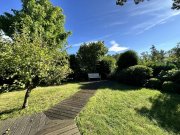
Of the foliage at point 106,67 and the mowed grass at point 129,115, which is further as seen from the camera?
the foliage at point 106,67

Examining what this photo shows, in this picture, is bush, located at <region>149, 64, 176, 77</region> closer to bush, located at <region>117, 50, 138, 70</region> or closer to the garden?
bush, located at <region>117, 50, 138, 70</region>

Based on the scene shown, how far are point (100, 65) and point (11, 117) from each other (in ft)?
52.4

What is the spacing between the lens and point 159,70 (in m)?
19.1

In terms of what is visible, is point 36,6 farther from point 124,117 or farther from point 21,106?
point 124,117

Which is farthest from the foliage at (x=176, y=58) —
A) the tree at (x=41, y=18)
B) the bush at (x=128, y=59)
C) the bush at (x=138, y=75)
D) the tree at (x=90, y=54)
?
the tree at (x=41, y=18)

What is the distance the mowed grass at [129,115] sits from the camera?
6.56m

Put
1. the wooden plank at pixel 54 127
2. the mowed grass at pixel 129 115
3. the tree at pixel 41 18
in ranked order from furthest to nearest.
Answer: the tree at pixel 41 18, the mowed grass at pixel 129 115, the wooden plank at pixel 54 127

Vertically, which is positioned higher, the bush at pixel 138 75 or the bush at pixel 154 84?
the bush at pixel 138 75

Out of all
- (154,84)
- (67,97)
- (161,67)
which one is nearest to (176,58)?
Answer: (161,67)

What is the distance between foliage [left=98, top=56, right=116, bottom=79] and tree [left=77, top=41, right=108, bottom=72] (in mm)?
908

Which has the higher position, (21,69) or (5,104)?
(21,69)

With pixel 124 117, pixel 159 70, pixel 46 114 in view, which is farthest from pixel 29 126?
pixel 159 70

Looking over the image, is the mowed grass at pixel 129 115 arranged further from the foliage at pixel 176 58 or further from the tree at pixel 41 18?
the tree at pixel 41 18

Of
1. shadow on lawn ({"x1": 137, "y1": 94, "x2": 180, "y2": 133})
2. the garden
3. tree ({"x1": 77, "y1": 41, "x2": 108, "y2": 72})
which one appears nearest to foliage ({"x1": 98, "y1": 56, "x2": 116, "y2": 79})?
tree ({"x1": 77, "y1": 41, "x2": 108, "y2": 72})
